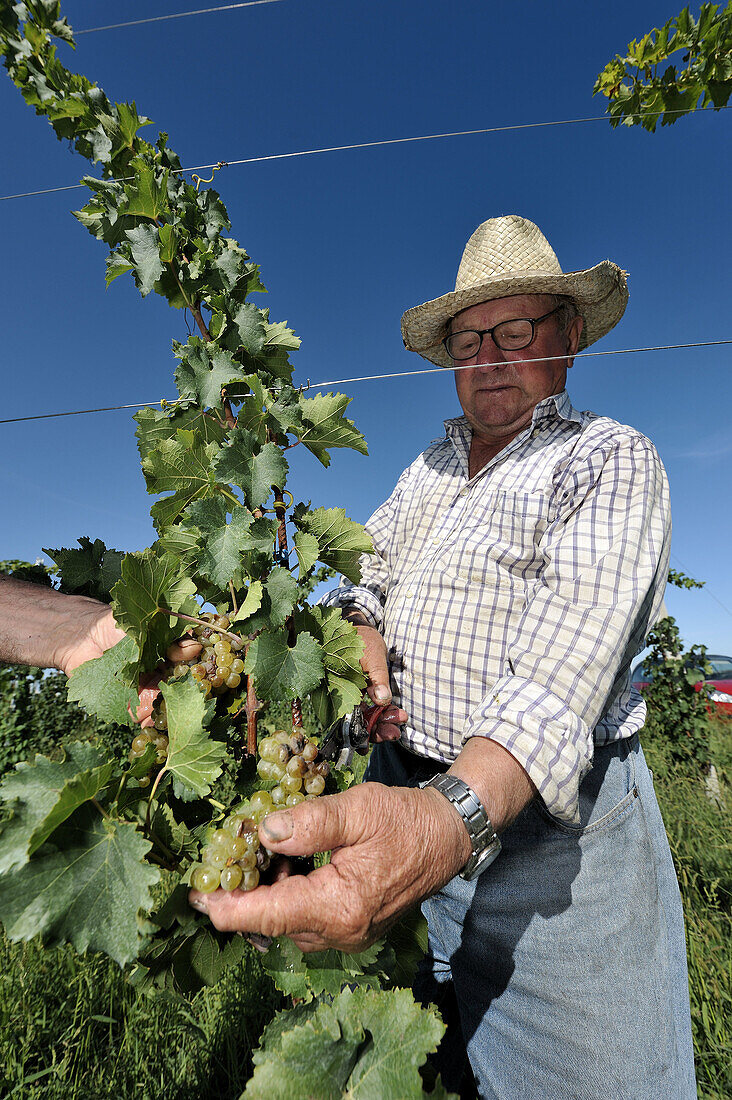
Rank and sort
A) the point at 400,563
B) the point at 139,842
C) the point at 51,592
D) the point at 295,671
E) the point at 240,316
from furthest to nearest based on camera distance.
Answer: the point at 400,563 → the point at 51,592 → the point at 240,316 → the point at 295,671 → the point at 139,842

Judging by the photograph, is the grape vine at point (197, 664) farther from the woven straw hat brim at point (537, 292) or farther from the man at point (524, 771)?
the woven straw hat brim at point (537, 292)

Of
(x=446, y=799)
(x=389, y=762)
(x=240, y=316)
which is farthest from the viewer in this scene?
(x=389, y=762)

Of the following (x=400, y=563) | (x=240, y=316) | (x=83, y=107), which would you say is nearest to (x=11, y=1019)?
(x=400, y=563)


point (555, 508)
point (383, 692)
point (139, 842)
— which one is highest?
point (555, 508)

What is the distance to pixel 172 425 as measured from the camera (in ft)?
5.41

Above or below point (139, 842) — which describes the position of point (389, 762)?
below

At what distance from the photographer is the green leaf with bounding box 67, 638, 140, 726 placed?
1329 millimetres

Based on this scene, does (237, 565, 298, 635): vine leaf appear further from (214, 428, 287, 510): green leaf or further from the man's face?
the man's face

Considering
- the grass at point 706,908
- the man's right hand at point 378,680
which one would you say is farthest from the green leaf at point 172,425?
the grass at point 706,908

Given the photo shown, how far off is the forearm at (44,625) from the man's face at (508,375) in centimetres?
162

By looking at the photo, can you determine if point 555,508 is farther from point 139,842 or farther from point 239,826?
point 139,842

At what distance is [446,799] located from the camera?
118 cm

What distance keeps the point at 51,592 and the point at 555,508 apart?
1.61 m

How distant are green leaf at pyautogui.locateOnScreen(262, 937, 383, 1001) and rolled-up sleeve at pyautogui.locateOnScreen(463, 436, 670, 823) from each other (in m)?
0.53
